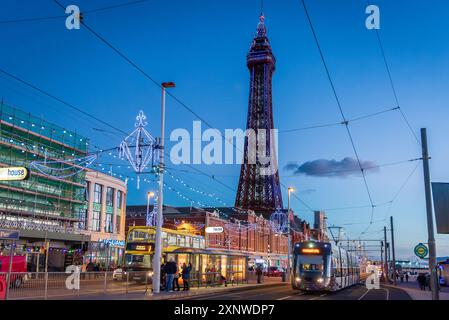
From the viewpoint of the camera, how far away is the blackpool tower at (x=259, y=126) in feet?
449

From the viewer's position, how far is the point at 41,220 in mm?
55156

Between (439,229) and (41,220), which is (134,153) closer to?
(439,229)

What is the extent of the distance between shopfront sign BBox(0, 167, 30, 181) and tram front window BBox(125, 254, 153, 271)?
18012 mm

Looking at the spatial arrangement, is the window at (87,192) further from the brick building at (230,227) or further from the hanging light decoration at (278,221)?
the hanging light decoration at (278,221)

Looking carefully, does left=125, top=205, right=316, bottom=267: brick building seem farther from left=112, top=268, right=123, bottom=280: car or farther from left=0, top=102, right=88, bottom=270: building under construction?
left=112, top=268, right=123, bottom=280: car

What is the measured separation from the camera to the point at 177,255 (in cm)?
3331

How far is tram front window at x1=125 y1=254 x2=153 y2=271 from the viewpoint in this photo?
37.1m

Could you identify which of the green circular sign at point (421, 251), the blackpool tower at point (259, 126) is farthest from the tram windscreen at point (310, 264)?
the blackpool tower at point (259, 126)

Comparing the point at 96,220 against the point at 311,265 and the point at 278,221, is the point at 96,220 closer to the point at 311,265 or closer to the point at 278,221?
the point at 278,221

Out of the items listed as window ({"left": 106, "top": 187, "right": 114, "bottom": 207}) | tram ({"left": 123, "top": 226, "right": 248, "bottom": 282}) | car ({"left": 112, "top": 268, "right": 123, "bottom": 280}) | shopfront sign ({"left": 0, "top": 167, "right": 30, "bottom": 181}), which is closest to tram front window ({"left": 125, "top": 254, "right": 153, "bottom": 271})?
tram ({"left": 123, "top": 226, "right": 248, "bottom": 282})
